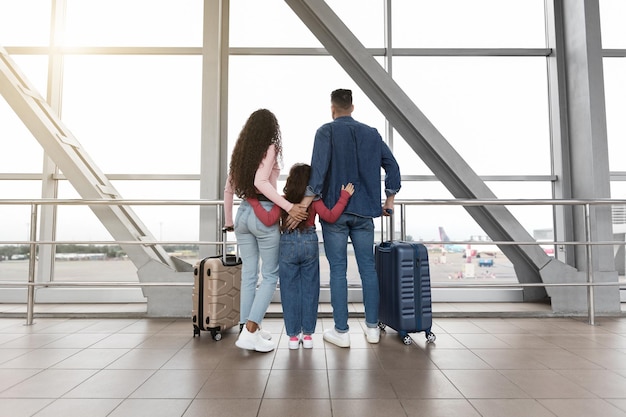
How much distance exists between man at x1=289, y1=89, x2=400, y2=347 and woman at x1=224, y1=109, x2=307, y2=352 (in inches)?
9.7

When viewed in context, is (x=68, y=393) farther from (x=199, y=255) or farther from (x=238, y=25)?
(x=238, y=25)

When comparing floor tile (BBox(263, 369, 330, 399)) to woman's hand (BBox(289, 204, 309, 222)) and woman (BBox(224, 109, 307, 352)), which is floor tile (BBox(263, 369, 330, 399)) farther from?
woman's hand (BBox(289, 204, 309, 222))

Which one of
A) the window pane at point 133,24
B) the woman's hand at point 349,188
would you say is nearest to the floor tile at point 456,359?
Result: the woman's hand at point 349,188

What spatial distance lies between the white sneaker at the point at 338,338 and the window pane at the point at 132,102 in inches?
101

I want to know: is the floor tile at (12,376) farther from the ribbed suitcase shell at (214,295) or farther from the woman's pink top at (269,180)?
the woman's pink top at (269,180)

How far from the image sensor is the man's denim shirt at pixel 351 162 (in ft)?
7.04

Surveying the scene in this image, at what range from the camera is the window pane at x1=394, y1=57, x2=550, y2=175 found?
3.92 metres

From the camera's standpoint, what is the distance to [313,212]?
213 centimetres

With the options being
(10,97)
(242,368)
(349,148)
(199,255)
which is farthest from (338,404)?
(10,97)

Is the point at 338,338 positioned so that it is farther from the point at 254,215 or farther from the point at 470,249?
the point at 470,249

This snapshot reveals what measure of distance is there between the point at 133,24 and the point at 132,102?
2.76 feet

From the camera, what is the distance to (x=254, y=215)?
209 centimetres

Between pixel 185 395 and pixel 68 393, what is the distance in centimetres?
49

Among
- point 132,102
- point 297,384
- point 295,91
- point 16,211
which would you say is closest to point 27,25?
point 132,102
